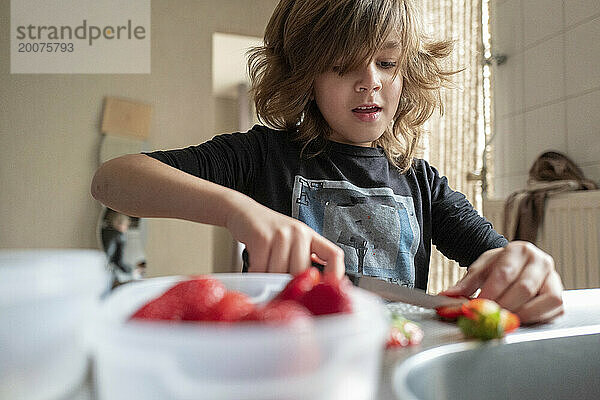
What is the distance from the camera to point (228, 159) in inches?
40.1

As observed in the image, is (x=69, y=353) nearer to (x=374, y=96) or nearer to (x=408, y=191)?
(x=374, y=96)

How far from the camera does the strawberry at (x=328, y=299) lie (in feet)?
0.90

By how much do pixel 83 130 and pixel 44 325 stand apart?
3.14 m

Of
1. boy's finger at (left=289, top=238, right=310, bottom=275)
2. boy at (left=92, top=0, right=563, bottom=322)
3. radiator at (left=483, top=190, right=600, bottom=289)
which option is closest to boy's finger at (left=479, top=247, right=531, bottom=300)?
boy's finger at (left=289, top=238, right=310, bottom=275)

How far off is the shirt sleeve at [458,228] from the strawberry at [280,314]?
801 mm

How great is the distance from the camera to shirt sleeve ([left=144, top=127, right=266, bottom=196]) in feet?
3.02

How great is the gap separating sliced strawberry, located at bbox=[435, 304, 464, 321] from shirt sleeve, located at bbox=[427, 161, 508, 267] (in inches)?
19.8

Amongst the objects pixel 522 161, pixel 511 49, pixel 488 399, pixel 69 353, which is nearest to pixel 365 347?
pixel 69 353

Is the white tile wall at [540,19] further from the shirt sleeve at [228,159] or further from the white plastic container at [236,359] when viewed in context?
the white plastic container at [236,359]

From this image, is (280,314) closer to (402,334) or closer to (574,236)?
(402,334)

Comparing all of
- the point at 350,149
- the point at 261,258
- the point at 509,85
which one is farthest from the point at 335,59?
the point at 509,85

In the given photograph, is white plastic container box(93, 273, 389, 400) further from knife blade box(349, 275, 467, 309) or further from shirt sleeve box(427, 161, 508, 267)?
shirt sleeve box(427, 161, 508, 267)

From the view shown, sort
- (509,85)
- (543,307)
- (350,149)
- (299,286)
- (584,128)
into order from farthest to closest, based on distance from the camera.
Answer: (509,85) → (584,128) → (350,149) → (543,307) → (299,286)

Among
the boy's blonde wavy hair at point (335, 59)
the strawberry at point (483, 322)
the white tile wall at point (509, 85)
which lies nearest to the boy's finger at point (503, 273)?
the strawberry at point (483, 322)
